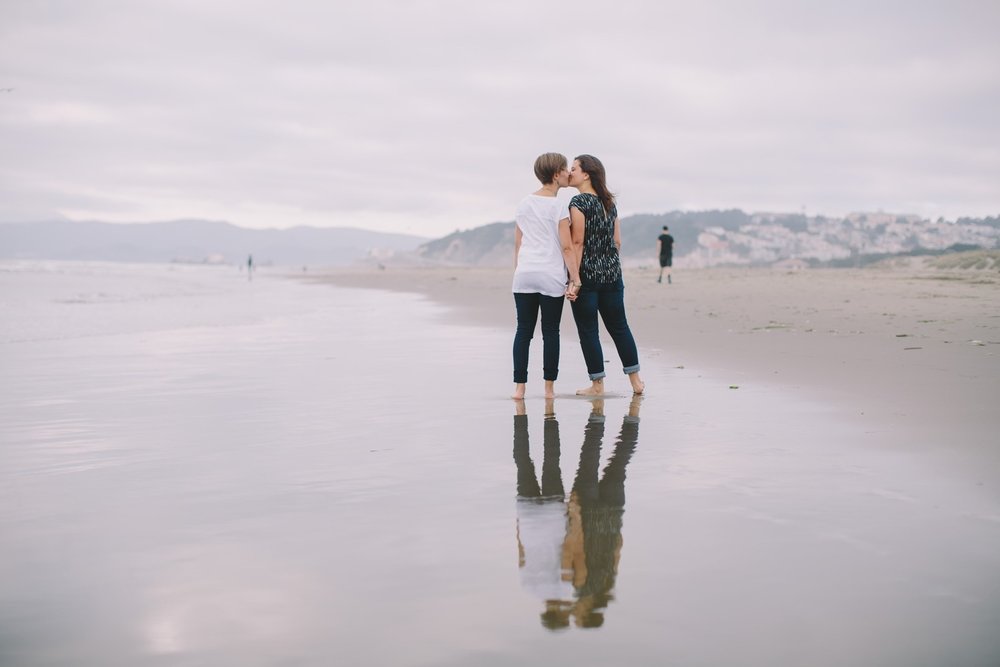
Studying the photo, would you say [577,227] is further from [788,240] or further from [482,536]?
[788,240]

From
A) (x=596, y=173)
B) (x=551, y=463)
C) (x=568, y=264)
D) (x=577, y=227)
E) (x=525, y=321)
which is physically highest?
(x=596, y=173)

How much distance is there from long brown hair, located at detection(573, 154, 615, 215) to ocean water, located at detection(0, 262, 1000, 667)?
174cm

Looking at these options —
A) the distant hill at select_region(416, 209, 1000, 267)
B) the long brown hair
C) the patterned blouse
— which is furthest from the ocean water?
the distant hill at select_region(416, 209, 1000, 267)

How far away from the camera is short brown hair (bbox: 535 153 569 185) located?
731cm

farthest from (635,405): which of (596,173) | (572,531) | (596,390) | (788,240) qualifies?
(788,240)

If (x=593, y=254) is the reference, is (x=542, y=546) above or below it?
below

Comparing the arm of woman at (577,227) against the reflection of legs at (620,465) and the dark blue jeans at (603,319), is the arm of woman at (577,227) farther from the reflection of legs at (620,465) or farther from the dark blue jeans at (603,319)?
the reflection of legs at (620,465)

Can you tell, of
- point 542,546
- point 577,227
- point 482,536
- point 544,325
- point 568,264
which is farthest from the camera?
point 544,325

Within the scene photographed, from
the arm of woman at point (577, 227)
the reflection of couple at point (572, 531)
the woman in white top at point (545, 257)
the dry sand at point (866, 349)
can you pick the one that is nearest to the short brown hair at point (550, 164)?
the woman in white top at point (545, 257)

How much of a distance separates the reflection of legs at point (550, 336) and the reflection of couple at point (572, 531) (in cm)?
188

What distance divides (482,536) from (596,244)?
14.5 ft

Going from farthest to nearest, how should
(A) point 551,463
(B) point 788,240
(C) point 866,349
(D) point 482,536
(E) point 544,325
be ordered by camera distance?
(B) point 788,240
(C) point 866,349
(E) point 544,325
(A) point 551,463
(D) point 482,536

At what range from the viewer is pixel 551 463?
4.82 m

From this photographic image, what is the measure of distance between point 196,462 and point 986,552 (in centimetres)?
372
